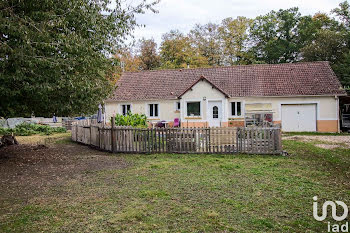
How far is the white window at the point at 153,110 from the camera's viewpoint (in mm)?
26422

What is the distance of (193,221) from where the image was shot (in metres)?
5.12

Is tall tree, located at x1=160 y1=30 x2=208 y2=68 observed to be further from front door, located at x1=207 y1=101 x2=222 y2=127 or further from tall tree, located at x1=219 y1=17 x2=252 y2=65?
front door, located at x1=207 y1=101 x2=222 y2=127

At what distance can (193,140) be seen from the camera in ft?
43.2

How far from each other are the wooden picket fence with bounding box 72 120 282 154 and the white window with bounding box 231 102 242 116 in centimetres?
1207

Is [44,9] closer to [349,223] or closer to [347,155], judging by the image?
[349,223]

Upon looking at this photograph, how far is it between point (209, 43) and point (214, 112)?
23.4m

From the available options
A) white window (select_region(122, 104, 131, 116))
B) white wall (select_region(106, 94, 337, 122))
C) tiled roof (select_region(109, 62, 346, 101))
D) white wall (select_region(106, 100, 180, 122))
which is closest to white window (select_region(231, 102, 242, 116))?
white wall (select_region(106, 94, 337, 122))

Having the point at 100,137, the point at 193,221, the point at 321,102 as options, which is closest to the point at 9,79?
the point at 193,221

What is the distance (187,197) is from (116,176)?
3.09 meters

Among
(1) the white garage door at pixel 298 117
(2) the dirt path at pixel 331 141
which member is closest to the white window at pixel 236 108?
(1) the white garage door at pixel 298 117

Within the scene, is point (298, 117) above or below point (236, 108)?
below

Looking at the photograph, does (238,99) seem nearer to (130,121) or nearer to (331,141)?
(331,141)

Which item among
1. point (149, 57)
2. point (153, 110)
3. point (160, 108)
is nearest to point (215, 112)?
point (160, 108)

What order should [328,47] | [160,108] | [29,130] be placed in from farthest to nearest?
1. [328,47]
2. [29,130]
3. [160,108]
